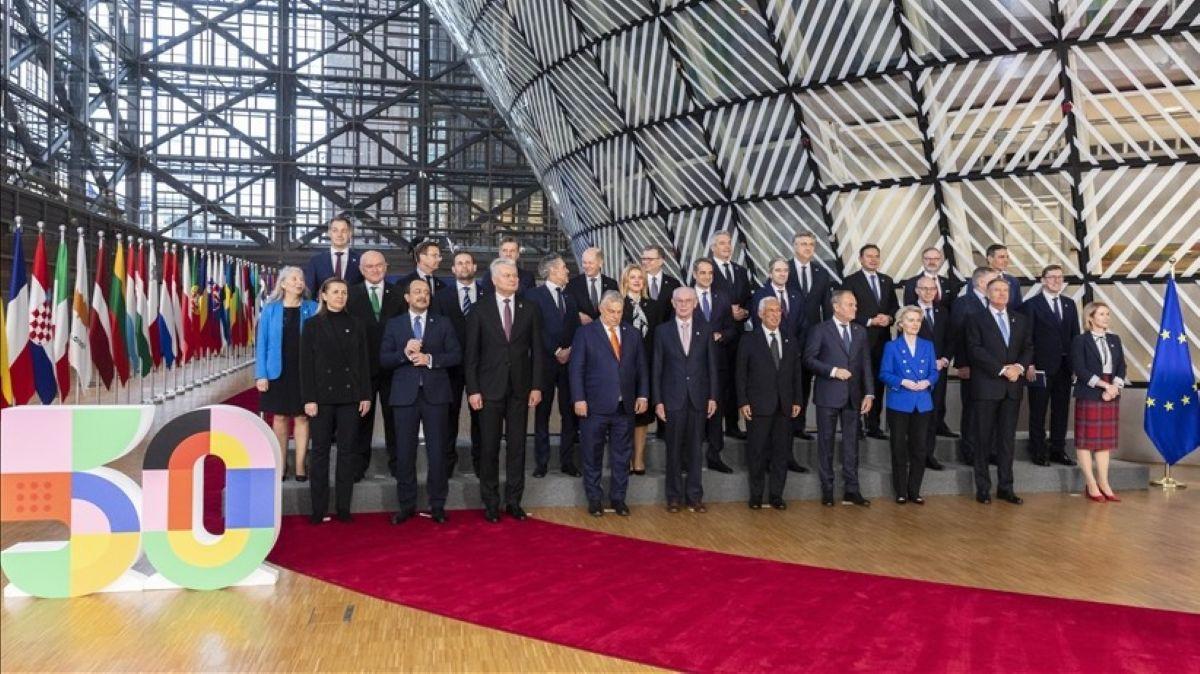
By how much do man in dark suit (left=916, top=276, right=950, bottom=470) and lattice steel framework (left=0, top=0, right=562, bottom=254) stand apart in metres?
26.3

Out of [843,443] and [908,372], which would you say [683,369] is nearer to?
[843,443]

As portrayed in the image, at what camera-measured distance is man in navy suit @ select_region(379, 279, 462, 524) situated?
6.93m

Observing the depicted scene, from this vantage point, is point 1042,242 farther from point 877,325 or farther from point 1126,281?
point 877,325

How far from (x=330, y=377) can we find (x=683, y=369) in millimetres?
2602

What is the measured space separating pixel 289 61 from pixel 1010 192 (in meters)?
28.8

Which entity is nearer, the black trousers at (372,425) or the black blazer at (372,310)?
the black blazer at (372,310)

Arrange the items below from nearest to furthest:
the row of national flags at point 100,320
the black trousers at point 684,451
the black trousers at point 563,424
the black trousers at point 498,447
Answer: the black trousers at point 498,447 → the black trousers at point 684,451 → the black trousers at point 563,424 → the row of national flags at point 100,320

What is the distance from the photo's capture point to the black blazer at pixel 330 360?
262 inches

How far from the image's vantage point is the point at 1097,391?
321 inches

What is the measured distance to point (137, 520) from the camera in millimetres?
5070

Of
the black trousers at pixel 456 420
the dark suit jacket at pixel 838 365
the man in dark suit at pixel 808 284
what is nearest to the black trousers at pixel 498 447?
the black trousers at pixel 456 420

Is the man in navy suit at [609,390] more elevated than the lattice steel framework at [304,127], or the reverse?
the lattice steel framework at [304,127]

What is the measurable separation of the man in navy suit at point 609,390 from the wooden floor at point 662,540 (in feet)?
1.04

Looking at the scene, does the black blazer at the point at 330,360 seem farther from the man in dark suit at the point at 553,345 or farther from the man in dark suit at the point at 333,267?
the man in dark suit at the point at 553,345
